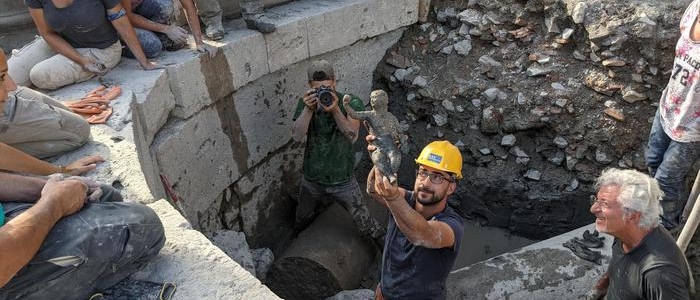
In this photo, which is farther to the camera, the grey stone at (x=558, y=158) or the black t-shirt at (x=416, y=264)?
the grey stone at (x=558, y=158)

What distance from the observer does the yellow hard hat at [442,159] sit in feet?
10.4

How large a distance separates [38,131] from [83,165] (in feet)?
0.98

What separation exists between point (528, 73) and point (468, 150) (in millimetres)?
1019

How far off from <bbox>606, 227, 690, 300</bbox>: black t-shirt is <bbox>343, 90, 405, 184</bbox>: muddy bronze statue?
1.32 meters

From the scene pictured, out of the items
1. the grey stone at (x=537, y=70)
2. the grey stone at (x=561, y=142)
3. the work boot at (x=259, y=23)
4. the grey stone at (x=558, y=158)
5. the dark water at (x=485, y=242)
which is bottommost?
the dark water at (x=485, y=242)

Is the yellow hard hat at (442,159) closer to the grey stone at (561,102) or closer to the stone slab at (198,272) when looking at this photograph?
the stone slab at (198,272)

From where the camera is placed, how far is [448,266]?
3.30 m

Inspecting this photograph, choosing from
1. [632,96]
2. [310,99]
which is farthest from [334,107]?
[632,96]

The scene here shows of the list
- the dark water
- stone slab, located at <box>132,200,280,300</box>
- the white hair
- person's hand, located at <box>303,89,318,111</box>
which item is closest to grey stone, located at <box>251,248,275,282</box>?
person's hand, located at <box>303,89,318,111</box>

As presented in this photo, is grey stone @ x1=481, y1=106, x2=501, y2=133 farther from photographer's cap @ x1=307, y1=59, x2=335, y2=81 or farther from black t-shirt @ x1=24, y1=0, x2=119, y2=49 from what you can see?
black t-shirt @ x1=24, y1=0, x2=119, y2=49

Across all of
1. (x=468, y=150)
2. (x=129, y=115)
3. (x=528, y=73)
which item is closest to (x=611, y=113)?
(x=528, y=73)

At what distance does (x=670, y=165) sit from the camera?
13.1ft

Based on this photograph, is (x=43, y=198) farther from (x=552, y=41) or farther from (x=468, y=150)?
(x=552, y=41)

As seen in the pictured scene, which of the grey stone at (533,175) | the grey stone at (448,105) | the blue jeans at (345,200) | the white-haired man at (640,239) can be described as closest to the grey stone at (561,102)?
the grey stone at (533,175)
